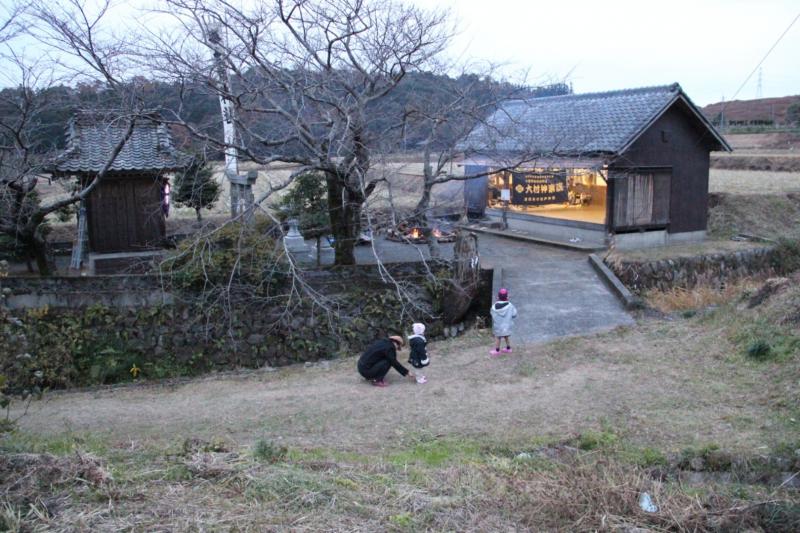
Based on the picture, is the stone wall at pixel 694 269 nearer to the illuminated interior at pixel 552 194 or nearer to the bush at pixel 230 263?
the illuminated interior at pixel 552 194

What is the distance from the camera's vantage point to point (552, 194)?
2206 cm

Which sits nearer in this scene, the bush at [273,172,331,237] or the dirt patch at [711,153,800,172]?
the bush at [273,172,331,237]

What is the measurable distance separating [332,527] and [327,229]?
11652 millimetres

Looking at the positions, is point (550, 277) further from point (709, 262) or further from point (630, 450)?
point (630, 450)

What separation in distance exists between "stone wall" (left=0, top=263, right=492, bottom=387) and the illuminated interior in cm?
981

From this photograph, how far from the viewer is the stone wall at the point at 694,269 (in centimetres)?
1608

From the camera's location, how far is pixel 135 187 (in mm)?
15648

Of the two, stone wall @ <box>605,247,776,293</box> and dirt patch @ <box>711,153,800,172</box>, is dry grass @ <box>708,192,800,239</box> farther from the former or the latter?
dirt patch @ <box>711,153,800,172</box>

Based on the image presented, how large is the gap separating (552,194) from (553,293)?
9034mm

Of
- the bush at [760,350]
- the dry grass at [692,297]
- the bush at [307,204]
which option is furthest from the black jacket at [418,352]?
the bush at [307,204]

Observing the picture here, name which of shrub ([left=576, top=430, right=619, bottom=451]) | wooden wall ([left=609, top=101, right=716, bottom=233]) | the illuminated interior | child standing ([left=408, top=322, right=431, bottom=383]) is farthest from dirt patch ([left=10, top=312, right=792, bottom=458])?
the illuminated interior

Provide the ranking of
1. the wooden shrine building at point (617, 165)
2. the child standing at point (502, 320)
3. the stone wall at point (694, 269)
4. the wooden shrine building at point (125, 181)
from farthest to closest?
the wooden shrine building at point (617, 165)
the stone wall at point (694, 269)
the wooden shrine building at point (125, 181)
the child standing at point (502, 320)

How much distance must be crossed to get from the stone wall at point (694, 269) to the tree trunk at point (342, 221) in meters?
6.81

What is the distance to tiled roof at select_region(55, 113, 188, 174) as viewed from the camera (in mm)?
14395
